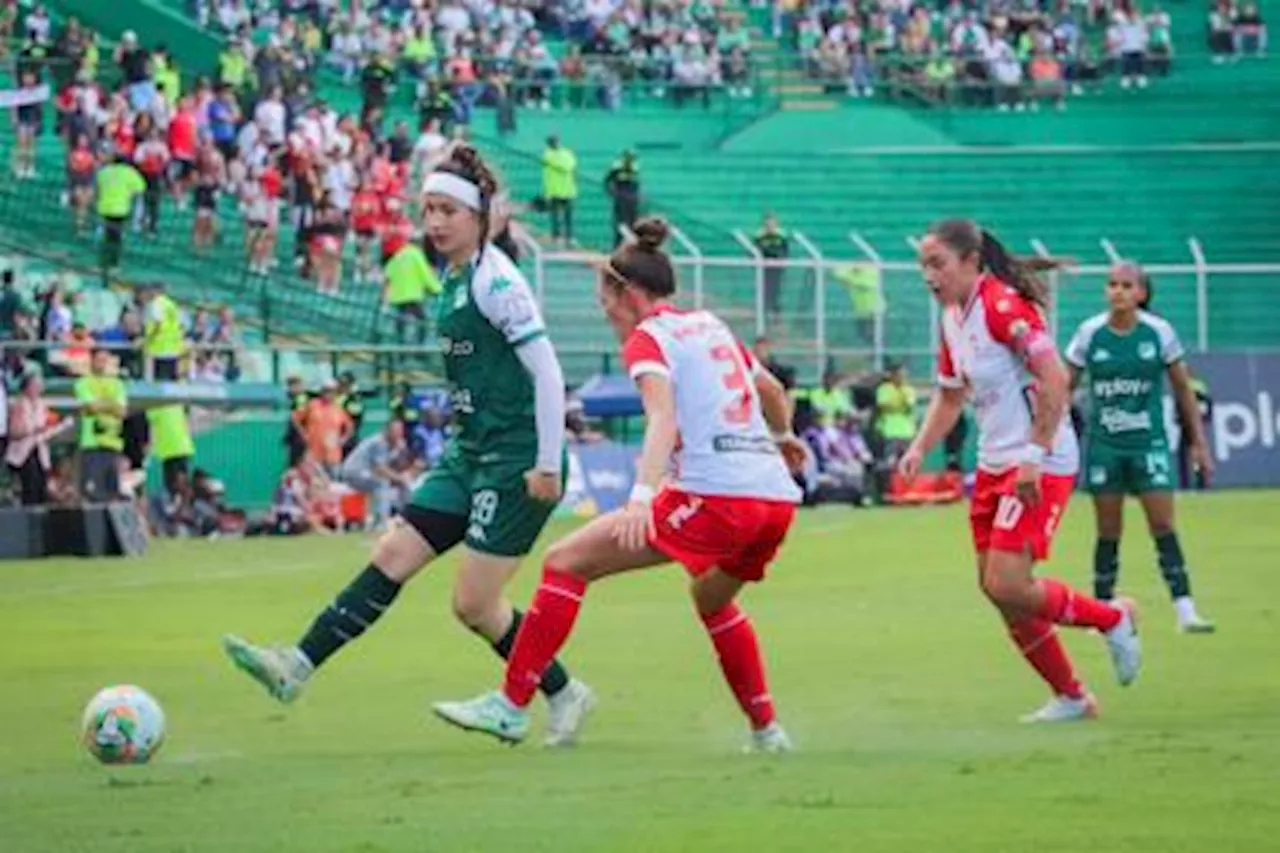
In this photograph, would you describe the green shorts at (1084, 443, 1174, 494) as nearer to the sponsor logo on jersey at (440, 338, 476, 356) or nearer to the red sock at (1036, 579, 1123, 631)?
the red sock at (1036, 579, 1123, 631)

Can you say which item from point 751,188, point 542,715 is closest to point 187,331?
point 751,188

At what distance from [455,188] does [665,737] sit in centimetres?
249

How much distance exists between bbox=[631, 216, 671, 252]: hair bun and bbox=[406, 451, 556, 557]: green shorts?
1124mm

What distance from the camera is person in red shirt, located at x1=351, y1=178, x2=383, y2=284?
47125mm

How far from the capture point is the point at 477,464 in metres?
14.8

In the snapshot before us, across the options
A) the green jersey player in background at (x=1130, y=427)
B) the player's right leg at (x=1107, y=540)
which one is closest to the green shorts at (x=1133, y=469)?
the green jersey player in background at (x=1130, y=427)

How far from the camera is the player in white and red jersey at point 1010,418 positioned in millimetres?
15242

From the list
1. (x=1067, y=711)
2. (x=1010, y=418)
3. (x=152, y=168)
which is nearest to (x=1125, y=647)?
(x=1067, y=711)

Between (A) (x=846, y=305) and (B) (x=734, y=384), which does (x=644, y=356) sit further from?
(A) (x=846, y=305)

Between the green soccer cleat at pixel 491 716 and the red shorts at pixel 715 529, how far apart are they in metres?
0.91

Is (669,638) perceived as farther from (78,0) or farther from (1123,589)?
(78,0)

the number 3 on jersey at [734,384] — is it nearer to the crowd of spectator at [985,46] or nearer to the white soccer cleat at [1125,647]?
the white soccer cleat at [1125,647]

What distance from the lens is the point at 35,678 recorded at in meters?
19.1

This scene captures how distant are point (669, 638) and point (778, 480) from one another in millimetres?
7846
